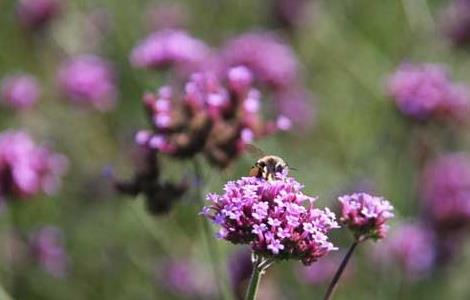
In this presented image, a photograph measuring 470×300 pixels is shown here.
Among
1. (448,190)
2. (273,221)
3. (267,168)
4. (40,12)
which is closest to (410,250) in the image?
(448,190)

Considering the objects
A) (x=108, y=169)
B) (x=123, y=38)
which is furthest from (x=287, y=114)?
(x=108, y=169)

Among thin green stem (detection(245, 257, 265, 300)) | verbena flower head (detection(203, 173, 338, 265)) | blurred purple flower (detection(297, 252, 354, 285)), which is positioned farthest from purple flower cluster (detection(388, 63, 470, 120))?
thin green stem (detection(245, 257, 265, 300))

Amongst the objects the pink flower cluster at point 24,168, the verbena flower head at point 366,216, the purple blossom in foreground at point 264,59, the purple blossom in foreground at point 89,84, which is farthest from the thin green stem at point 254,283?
the purple blossom in foreground at point 89,84

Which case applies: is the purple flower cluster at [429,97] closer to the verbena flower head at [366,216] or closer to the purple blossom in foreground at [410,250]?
the purple blossom in foreground at [410,250]

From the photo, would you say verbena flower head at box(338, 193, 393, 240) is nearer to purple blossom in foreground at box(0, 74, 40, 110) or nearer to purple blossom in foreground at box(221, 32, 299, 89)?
purple blossom in foreground at box(221, 32, 299, 89)

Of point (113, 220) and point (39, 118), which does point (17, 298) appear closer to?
point (113, 220)

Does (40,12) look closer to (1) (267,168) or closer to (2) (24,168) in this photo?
(2) (24,168)
